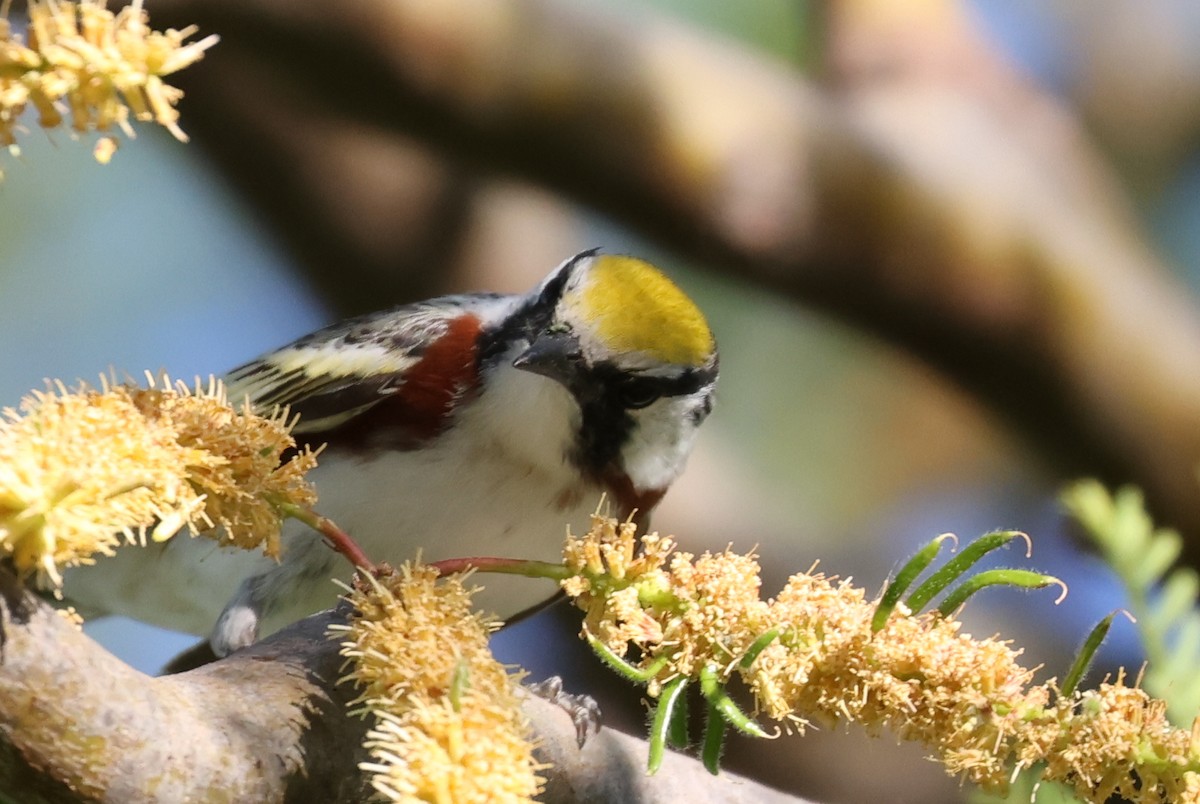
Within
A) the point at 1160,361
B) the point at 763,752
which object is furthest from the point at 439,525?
the point at 1160,361

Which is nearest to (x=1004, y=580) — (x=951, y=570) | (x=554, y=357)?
(x=951, y=570)

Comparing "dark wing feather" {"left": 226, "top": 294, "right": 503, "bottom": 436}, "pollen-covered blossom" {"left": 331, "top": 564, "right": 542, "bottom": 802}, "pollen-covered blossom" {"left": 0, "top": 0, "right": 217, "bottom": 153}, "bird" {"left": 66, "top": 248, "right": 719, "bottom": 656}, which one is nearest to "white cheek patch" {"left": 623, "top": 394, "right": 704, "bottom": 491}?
"bird" {"left": 66, "top": 248, "right": 719, "bottom": 656}

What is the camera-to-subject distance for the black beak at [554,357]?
2.34ft

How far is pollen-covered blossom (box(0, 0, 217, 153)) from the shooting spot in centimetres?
24

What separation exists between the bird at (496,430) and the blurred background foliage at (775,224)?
351 mm

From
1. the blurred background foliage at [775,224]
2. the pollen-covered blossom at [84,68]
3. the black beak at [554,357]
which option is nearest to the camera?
the pollen-covered blossom at [84,68]

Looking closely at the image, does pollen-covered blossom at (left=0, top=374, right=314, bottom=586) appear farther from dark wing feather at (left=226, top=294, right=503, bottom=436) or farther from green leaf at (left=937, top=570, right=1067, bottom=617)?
dark wing feather at (left=226, top=294, right=503, bottom=436)

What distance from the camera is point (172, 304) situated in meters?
1.09

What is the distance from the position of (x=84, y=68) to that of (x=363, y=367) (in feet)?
1.92

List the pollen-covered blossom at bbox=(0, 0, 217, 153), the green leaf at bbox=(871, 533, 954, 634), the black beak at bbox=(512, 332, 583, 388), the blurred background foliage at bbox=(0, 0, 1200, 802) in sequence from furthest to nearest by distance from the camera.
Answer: the blurred background foliage at bbox=(0, 0, 1200, 802)
the black beak at bbox=(512, 332, 583, 388)
the green leaf at bbox=(871, 533, 954, 634)
the pollen-covered blossom at bbox=(0, 0, 217, 153)

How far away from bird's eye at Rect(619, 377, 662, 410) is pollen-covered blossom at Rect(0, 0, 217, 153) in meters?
0.51

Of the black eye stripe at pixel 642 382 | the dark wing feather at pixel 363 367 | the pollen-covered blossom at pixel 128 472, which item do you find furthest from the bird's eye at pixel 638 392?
the pollen-covered blossom at pixel 128 472

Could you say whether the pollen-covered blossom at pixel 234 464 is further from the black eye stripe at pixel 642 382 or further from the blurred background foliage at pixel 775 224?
the blurred background foliage at pixel 775 224

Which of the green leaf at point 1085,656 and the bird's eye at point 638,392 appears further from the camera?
the bird's eye at point 638,392
